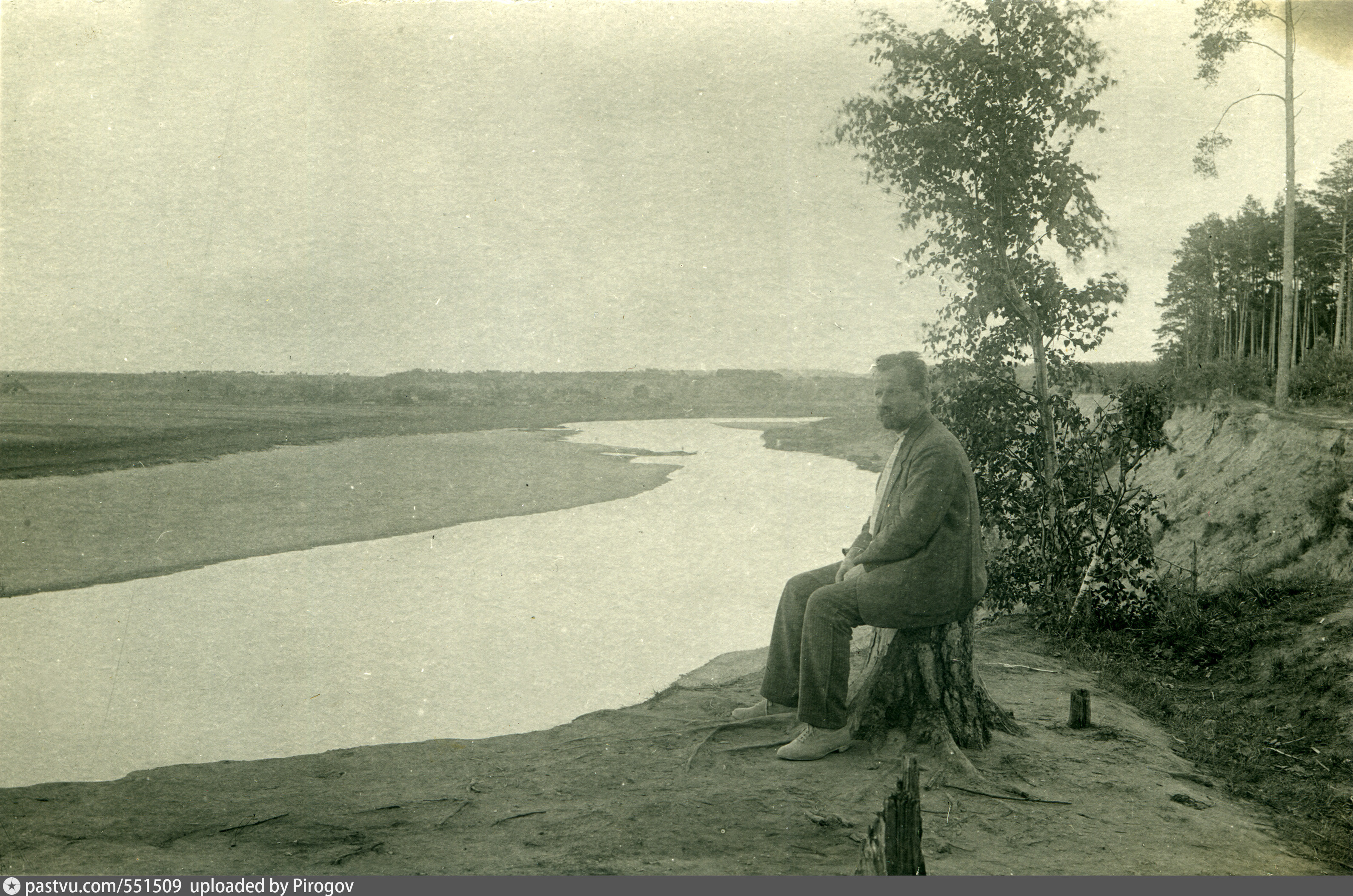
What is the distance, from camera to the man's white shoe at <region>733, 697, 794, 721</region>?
5.06 metres

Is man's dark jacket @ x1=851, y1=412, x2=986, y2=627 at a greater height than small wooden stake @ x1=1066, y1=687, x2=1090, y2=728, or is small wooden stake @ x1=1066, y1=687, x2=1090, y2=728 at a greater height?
man's dark jacket @ x1=851, y1=412, x2=986, y2=627

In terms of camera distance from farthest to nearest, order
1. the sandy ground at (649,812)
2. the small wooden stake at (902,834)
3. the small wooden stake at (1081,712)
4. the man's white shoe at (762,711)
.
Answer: the man's white shoe at (762,711)
the small wooden stake at (1081,712)
the sandy ground at (649,812)
the small wooden stake at (902,834)

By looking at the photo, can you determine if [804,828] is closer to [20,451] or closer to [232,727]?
[232,727]

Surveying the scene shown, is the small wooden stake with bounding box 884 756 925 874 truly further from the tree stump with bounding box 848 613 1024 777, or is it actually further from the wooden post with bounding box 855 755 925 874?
the tree stump with bounding box 848 613 1024 777

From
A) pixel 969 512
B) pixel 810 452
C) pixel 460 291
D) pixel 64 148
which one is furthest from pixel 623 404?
pixel 969 512

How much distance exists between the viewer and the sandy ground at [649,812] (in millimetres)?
3430

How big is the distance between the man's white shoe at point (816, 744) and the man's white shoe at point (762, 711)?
54cm

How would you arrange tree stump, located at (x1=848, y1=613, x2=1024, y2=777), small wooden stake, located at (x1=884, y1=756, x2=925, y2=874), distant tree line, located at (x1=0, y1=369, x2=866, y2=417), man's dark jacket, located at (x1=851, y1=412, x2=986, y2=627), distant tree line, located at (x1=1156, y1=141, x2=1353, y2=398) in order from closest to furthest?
1. small wooden stake, located at (x1=884, y1=756, x2=925, y2=874)
2. man's dark jacket, located at (x1=851, y1=412, x2=986, y2=627)
3. tree stump, located at (x1=848, y1=613, x2=1024, y2=777)
4. distant tree line, located at (x1=0, y1=369, x2=866, y2=417)
5. distant tree line, located at (x1=1156, y1=141, x2=1353, y2=398)

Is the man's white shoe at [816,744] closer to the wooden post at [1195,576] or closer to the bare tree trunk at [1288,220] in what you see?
the wooden post at [1195,576]

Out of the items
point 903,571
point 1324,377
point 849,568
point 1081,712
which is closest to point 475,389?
point 1324,377

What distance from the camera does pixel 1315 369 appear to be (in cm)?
1570

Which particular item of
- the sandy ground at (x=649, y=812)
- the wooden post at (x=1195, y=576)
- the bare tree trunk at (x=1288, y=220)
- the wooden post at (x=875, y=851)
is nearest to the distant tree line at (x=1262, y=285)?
Answer: the bare tree trunk at (x=1288, y=220)

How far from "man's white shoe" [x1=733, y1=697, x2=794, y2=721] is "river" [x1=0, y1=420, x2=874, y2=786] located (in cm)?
199

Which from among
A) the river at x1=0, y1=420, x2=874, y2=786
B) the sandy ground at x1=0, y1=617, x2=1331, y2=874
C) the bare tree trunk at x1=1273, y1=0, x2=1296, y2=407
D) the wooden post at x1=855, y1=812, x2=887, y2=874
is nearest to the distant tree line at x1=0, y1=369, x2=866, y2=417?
the river at x1=0, y1=420, x2=874, y2=786
